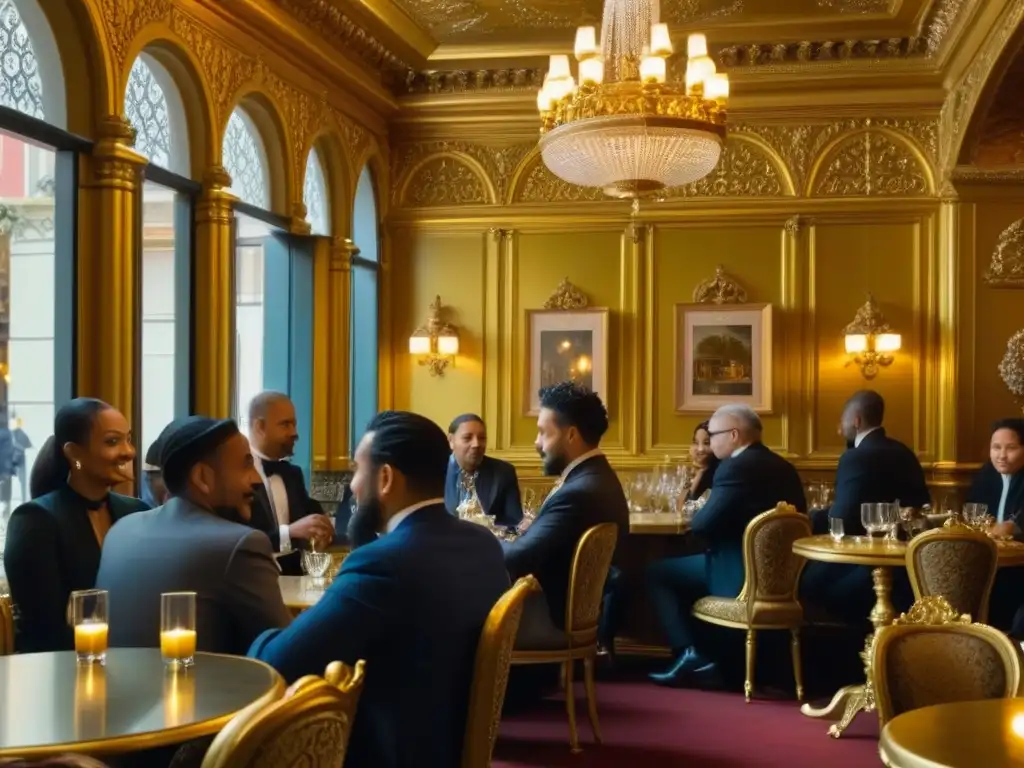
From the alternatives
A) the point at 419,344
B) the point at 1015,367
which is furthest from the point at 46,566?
the point at 1015,367

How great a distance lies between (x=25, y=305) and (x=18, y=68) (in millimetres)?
1137

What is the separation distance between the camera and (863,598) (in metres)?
7.02

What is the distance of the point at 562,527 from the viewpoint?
18.2ft

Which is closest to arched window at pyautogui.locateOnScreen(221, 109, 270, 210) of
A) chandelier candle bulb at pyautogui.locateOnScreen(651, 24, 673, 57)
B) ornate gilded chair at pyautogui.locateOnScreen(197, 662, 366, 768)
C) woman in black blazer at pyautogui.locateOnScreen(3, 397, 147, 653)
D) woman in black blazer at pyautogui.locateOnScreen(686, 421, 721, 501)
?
chandelier candle bulb at pyautogui.locateOnScreen(651, 24, 673, 57)

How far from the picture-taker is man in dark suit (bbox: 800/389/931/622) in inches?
277

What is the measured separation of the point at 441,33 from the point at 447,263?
1.97 m

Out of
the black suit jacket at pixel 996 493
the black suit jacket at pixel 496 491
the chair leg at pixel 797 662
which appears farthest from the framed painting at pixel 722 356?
the chair leg at pixel 797 662

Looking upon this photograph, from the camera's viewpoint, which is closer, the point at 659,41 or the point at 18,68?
the point at 18,68

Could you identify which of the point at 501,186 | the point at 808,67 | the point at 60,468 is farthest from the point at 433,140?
the point at 60,468

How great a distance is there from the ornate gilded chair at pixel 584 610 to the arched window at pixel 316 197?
467 centimetres

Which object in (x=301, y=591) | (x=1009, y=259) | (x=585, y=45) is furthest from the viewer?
(x=1009, y=259)

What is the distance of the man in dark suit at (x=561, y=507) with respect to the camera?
18.2 feet

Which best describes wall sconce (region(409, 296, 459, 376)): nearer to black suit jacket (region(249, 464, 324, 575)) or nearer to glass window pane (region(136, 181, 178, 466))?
glass window pane (region(136, 181, 178, 466))

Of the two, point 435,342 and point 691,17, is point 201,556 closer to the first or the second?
point 691,17
